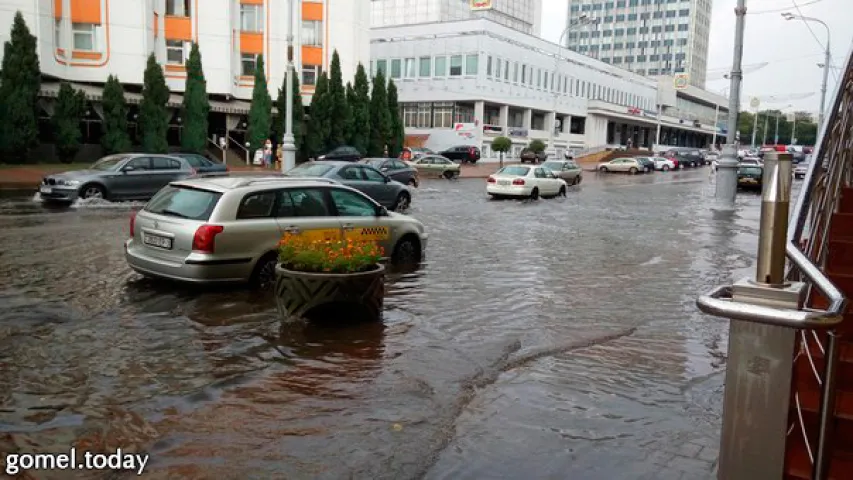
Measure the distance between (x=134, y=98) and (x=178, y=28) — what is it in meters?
5.99

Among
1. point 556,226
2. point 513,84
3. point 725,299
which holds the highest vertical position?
point 513,84

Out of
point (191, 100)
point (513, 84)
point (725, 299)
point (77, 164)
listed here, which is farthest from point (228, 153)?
point (725, 299)

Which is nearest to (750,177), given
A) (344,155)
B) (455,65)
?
(344,155)

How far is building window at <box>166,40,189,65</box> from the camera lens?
43250 mm

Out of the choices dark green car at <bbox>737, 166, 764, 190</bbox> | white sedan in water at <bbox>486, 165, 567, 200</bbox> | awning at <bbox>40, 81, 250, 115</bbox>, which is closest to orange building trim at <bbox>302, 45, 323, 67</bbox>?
awning at <bbox>40, 81, 250, 115</bbox>

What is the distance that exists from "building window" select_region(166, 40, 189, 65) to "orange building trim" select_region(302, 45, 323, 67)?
789 cm

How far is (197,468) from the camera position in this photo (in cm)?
446

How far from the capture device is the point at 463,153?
A: 196 feet

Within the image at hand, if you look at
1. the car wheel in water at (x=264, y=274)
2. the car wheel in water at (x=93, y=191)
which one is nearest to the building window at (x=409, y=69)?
the car wheel in water at (x=93, y=191)

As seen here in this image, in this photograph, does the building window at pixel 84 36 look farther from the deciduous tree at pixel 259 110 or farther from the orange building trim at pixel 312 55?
the orange building trim at pixel 312 55

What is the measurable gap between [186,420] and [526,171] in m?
25.4

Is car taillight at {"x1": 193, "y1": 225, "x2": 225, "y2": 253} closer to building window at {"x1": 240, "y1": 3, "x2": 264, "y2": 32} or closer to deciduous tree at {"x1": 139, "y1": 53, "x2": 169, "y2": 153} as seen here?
deciduous tree at {"x1": 139, "y1": 53, "x2": 169, "y2": 153}

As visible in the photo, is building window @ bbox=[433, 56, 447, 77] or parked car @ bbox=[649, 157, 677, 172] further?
parked car @ bbox=[649, 157, 677, 172]

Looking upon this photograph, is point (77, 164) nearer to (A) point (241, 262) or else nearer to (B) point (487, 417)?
(A) point (241, 262)
